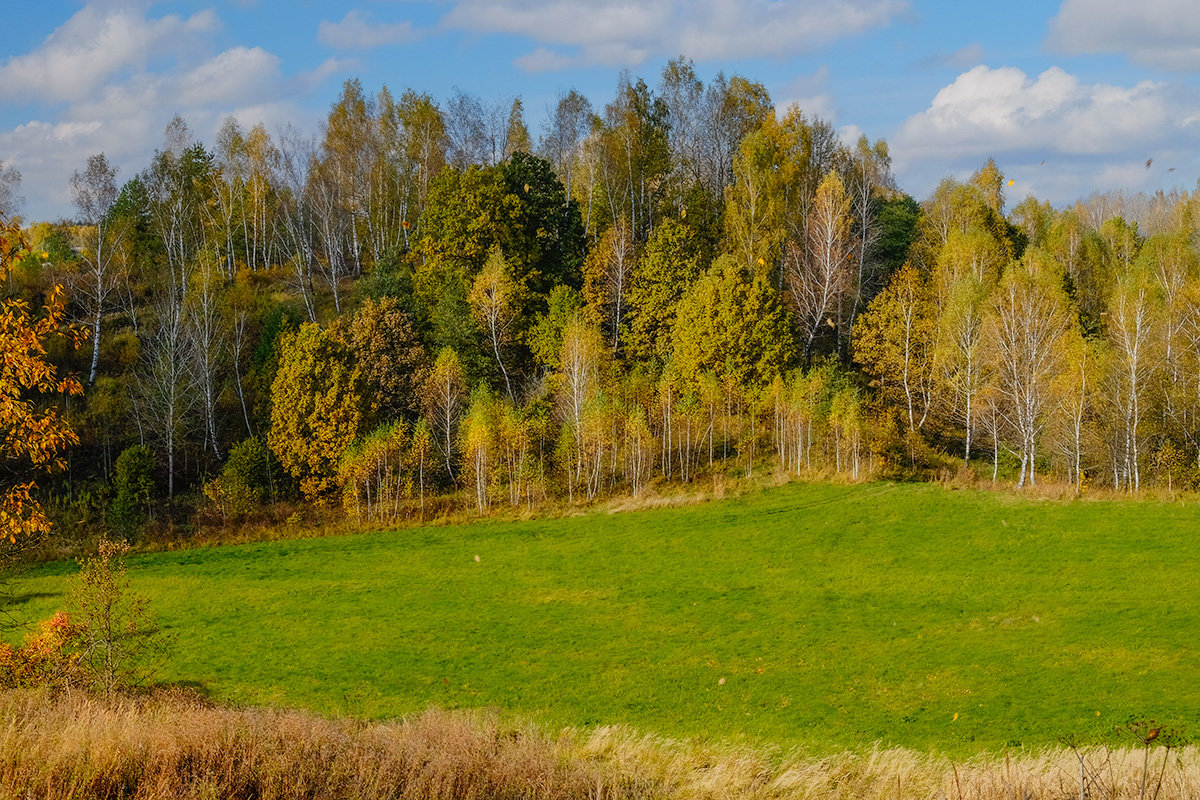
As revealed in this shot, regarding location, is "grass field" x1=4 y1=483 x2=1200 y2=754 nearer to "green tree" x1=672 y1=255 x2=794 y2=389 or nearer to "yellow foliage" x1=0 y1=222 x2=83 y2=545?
"green tree" x1=672 y1=255 x2=794 y2=389

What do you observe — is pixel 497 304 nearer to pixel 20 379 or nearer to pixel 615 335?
pixel 615 335

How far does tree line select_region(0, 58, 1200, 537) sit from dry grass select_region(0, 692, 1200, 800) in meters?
29.4

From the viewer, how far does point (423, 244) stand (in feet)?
185

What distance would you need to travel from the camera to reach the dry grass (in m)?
9.85

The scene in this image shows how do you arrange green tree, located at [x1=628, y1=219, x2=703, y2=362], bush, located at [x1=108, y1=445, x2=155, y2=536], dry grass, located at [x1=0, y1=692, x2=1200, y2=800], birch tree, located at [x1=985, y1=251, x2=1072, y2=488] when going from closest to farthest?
dry grass, located at [x1=0, y1=692, x2=1200, y2=800] → bush, located at [x1=108, y1=445, x2=155, y2=536] → birch tree, located at [x1=985, y1=251, x2=1072, y2=488] → green tree, located at [x1=628, y1=219, x2=703, y2=362]

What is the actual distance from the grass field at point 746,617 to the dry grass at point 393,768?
18.7ft

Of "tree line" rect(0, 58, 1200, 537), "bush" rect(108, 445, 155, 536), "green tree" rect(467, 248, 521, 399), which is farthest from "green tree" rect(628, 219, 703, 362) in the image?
→ "bush" rect(108, 445, 155, 536)

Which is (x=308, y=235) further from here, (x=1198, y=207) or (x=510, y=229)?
(x=1198, y=207)

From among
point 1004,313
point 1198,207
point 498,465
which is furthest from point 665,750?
point 1198,207

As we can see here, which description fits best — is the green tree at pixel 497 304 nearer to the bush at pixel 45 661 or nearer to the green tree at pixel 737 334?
the green tree at pixel 737 334

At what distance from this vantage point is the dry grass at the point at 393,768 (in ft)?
32.3

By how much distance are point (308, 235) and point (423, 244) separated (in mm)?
25122

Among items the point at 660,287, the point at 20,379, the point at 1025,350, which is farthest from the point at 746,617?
the point at 660,287

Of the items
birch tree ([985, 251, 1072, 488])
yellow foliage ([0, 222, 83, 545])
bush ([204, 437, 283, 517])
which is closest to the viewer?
yellow foliage ([0, 222, 83, 545])
